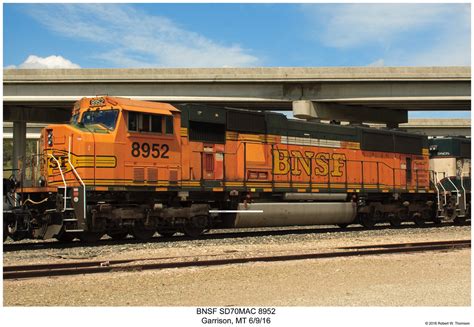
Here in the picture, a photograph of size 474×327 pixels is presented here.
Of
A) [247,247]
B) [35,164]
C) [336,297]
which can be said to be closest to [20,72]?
[35,164]

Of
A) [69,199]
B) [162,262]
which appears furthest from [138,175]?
[162,262]

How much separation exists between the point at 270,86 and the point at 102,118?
19.6 meters

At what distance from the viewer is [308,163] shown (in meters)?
17.6

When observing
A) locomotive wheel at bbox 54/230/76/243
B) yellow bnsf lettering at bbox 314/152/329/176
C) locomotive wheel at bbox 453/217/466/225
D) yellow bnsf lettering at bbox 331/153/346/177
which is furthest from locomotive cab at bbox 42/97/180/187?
locomotive wheel at bbox 453/217/466/225

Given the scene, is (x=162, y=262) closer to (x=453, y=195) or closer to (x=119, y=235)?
(x=119, y=235)

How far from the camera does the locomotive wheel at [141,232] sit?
542 inches

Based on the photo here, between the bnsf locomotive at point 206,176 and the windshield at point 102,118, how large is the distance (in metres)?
0.03

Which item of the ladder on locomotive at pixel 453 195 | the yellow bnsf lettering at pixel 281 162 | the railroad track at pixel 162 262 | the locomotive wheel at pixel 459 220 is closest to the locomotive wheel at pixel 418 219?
the ladder on locomotive at pixel 453 195

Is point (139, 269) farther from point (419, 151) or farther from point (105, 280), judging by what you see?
point (419, 151)

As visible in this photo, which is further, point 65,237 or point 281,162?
point 281,162

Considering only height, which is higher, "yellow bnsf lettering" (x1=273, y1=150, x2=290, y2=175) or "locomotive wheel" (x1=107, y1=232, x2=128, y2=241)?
"yellow bnsf lettering" (x1=273, y1=150, x2=290, y2=175)

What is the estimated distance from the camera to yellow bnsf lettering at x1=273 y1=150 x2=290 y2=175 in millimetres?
16656

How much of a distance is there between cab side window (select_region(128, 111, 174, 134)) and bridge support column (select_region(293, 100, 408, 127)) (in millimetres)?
18382

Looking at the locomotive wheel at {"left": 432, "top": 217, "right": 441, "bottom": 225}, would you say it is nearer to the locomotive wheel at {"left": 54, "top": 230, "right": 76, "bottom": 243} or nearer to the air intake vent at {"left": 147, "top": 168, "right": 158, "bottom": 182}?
→ the air intake vent at {"left": 147, "top": 168, "right": 158, "bottom": 182}
